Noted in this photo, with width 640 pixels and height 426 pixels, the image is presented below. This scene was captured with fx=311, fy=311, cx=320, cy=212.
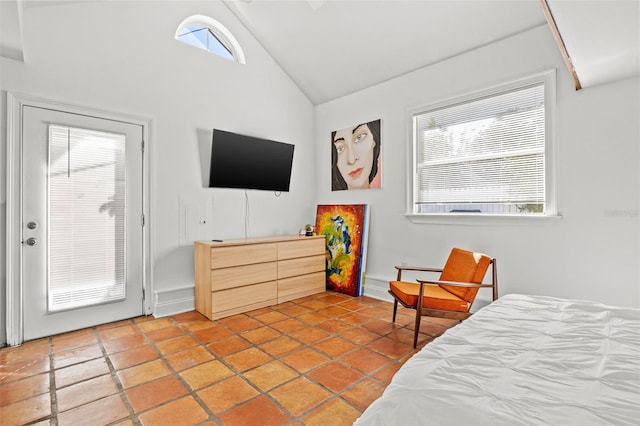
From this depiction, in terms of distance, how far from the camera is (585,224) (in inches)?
106

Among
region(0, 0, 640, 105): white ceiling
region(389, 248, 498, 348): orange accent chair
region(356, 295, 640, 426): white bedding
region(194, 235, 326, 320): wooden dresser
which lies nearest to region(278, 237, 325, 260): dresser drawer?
region(194, 235, 326, 320): wooden dresser

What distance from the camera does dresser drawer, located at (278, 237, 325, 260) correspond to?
4012 millimetres

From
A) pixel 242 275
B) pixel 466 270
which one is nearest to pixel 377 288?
pixel 466 270

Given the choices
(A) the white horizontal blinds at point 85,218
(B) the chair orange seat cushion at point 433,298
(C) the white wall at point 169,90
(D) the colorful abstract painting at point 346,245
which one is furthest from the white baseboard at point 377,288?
(A) the white horizontal blinds at point 85,218

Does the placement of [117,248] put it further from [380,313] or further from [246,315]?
[380,313]

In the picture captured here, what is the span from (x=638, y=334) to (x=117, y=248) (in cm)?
408

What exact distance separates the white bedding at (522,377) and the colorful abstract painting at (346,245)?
2726 millimetres

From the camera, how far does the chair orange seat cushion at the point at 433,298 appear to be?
8.75 feet

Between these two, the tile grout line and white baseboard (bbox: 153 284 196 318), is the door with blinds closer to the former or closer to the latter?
white baseboard (bbox: 153 284 196 318)

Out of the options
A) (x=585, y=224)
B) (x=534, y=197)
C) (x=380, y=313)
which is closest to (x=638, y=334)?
(x=585, y=224)

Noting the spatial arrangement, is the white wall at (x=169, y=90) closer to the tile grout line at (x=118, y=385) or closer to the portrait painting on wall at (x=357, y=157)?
the portrait painting on wall at (x=357, y=157)

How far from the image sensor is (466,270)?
284cm

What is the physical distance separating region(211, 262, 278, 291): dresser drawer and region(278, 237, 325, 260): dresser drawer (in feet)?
0.68

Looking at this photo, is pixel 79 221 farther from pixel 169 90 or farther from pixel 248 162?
pixel 248 162
